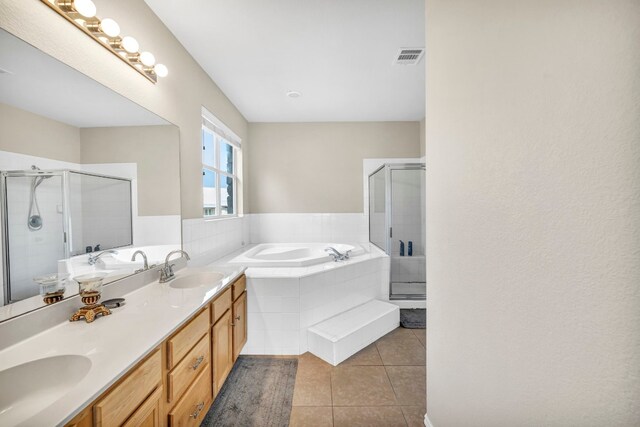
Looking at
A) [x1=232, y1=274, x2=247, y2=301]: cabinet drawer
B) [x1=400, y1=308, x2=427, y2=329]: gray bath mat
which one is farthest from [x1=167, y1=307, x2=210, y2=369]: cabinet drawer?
[x1=400, y1=308, x2=427, y2=329]: gray bath mat

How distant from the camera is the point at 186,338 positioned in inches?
47.4

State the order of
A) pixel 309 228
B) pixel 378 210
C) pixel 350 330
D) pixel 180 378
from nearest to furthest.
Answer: pixel 180 378, pixel 350 330, pixel 378 210, pixel 309 228

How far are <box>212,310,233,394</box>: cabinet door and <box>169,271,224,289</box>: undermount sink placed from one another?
0.94ft

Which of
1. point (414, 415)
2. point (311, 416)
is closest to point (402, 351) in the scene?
point (414, 415)

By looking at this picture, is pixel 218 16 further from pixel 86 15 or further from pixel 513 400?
pixel 513 400

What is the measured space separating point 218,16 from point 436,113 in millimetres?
1641

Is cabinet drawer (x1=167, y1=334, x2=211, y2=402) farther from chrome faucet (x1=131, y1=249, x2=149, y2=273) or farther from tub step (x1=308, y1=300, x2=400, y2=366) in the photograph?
tub step (x1=308, y1=300, x2=400, y2=366)

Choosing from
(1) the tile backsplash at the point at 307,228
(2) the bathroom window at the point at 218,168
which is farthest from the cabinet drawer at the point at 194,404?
(1) the tile backsplash at the point at 307,228

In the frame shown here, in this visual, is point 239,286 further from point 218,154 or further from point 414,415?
point 218,154

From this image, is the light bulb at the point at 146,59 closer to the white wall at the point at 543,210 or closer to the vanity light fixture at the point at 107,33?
the vanity light fixture at the point at 107,33

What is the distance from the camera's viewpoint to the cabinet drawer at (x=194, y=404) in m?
1.13

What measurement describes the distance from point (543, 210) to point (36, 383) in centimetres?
157

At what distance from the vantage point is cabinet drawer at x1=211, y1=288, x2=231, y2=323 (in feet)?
5.06

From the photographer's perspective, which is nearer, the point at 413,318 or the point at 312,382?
the point at 312,382
